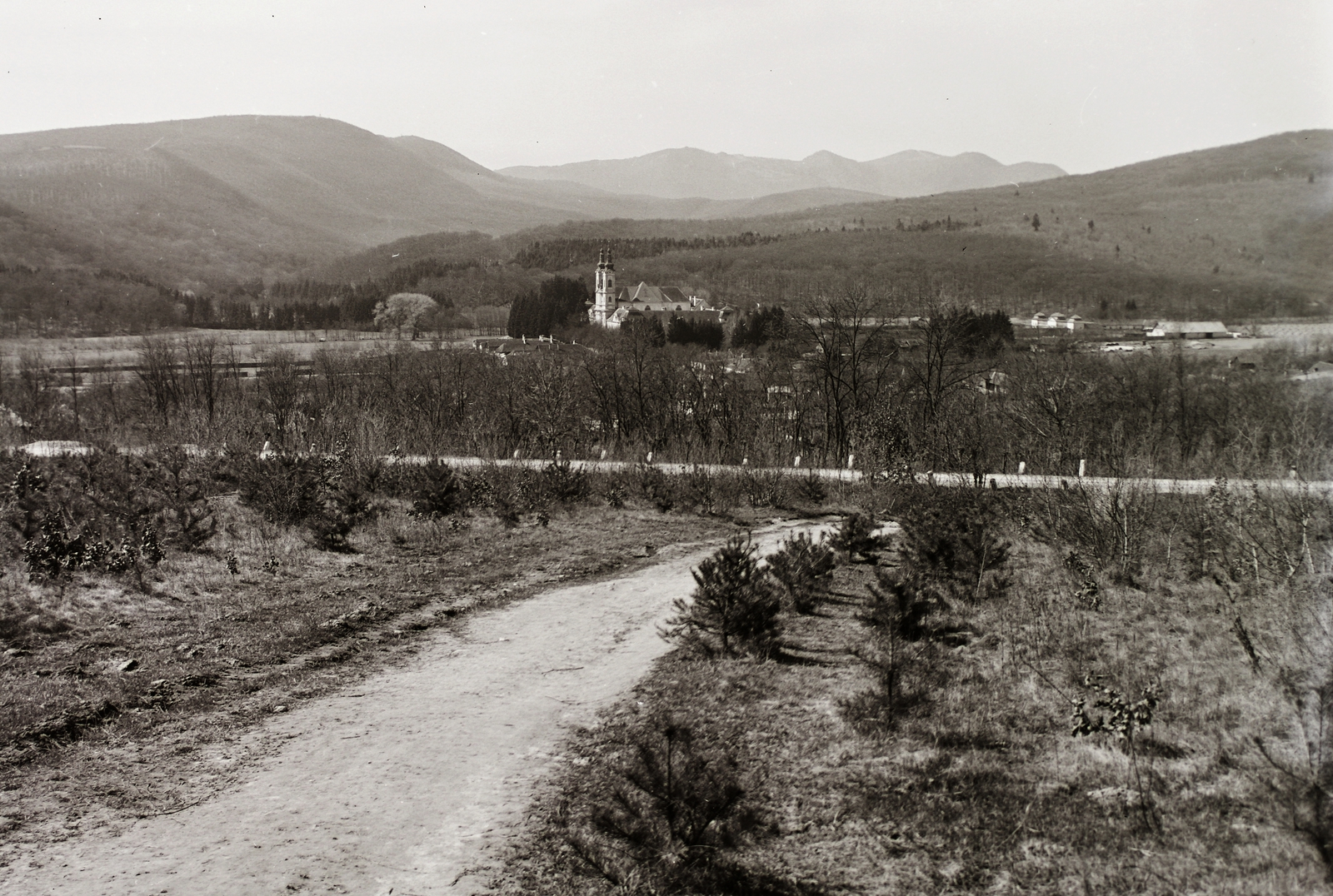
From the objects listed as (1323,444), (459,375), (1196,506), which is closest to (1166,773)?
(1323,444)

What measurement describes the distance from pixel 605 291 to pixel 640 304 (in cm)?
1884

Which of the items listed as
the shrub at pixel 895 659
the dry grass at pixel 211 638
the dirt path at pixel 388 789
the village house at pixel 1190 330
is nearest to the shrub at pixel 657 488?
the dry grass at pixel 211 638

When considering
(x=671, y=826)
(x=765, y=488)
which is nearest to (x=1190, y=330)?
(x=765, y=488)

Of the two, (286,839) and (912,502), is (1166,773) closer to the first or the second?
(286,839)

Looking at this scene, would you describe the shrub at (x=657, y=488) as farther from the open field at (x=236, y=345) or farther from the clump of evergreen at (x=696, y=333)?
the clump of evergreen at (x=696, y=333)

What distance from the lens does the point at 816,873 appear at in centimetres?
590

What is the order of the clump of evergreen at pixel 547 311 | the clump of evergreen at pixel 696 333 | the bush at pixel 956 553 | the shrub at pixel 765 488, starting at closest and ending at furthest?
the bush at pixel 956 553
the shrub at pixel 765 488
the clump of evergreen at pixel 696 333
the clump of evergreen at pixel 547 311

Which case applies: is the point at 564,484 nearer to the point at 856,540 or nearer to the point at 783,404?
the point at 856,540

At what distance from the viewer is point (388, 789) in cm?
705

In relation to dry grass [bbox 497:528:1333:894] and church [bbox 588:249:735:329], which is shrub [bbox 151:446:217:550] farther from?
church [bbox 588:249:735:329]

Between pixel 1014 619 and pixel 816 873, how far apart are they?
588 centimetres

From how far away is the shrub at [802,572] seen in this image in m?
12.2

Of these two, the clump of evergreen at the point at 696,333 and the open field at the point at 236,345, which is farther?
the clump of evergreen at the point at 696,333

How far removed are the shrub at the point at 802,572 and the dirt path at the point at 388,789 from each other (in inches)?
87.4
